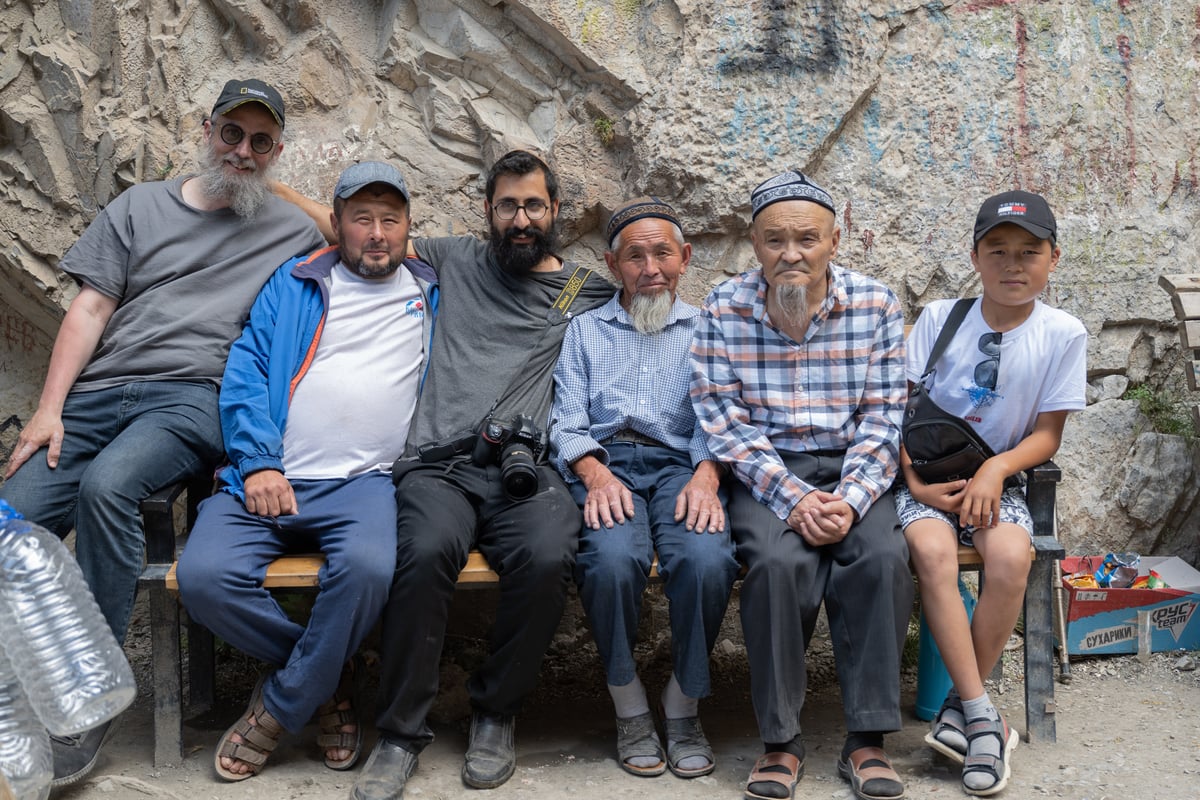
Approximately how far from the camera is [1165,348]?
15.9 feet

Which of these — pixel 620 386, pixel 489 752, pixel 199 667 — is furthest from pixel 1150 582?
pixel 199 667

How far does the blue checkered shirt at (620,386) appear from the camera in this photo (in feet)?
12.8

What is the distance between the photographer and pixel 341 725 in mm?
3594

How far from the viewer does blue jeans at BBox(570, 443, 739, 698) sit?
3.43 metres

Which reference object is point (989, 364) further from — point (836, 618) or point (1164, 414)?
point (1164, 414)

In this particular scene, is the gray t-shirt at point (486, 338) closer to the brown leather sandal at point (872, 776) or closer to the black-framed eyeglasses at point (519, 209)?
the black-framed eyeglasses at point (519, 209)

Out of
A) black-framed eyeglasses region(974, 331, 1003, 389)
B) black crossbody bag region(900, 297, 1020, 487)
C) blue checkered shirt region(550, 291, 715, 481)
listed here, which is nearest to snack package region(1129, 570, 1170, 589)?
black crossbody bag region(900, 297, 1020, 487)

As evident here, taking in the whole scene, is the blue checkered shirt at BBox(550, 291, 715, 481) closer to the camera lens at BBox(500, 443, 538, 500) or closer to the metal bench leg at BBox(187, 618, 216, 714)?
the camera lens at BBox(500, 443, 538, 500)

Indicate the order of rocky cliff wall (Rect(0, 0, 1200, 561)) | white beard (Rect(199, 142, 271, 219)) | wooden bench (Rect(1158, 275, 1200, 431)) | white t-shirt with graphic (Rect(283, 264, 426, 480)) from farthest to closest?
rocky cliff wall (Rect(0, 0, 1200, 561)) < wooden bench (Rect(1158, 275, 1200, 431)) < white beard (Rect(199, 142, 271, 219)) < white t-shirt with graphic (Rect(283, 264, 426, 480))

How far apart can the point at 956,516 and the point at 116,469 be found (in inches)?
105

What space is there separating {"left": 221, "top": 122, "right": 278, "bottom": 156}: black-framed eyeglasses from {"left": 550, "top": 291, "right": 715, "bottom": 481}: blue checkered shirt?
134 cm

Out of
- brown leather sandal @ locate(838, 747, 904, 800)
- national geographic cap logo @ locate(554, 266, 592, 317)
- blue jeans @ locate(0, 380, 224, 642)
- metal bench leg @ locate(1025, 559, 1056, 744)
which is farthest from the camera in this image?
→ national geographic cap logo @ locate(554, 266, 592, 317)

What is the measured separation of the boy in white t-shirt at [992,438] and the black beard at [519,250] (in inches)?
54.1

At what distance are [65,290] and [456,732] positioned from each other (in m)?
2.56
